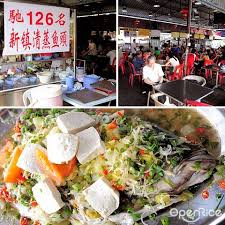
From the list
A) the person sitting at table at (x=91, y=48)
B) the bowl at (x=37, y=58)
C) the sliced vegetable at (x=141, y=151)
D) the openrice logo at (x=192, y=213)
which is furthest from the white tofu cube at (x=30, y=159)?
the person sitting at table at (x=91, y=48)

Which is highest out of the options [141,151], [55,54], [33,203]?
[55,54]

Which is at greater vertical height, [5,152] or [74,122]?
[74,122]

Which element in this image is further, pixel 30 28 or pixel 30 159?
pixel 30 28

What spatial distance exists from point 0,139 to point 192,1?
1.17 meters

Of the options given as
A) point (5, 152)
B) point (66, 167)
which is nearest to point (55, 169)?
point (66, 167)

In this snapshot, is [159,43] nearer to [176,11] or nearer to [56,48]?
[176,11]

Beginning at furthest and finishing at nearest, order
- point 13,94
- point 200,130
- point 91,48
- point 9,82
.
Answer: point 91,48
point 9,82
point 13,94
point 200,130

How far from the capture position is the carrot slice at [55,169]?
1.56 metres

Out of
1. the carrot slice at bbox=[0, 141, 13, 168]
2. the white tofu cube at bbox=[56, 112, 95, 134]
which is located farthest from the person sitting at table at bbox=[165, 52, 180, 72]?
the carrot slice at bbox=[0, 141, 13, 168]

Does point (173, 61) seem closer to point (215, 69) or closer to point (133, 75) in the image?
point (133, 75)

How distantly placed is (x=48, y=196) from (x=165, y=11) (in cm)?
105

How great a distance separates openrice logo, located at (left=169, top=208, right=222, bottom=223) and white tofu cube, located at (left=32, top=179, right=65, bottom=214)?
506mm

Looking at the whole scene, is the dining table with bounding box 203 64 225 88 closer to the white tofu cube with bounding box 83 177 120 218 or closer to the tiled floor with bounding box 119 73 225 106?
the tiled floor with bounding box 119 73 225 106

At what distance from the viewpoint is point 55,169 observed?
1553 mm
